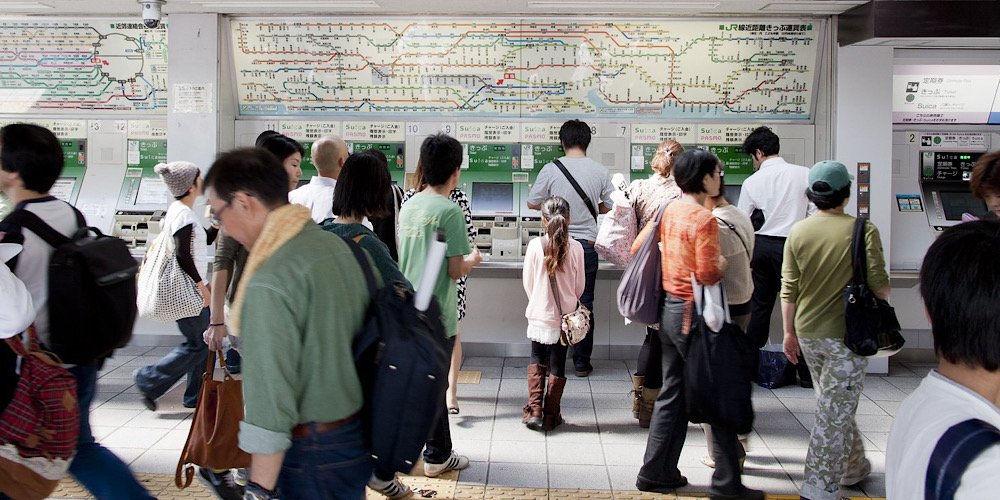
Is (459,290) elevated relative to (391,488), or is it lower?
elevated

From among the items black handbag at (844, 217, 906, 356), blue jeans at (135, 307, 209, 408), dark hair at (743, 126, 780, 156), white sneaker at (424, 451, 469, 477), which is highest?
dark hair at (743, 126, 780, 156)

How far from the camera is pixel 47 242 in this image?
2535 millimetres

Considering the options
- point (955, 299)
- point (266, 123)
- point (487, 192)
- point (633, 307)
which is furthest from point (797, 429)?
point (266, 123)

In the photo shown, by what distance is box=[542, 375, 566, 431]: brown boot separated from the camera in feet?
14.5

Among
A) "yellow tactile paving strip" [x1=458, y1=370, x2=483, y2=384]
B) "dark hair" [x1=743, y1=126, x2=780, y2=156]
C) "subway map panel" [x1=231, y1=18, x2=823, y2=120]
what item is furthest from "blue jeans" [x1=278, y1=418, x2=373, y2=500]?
"subway map panel" [x1=231, y1=18, x2=823, y2=120]

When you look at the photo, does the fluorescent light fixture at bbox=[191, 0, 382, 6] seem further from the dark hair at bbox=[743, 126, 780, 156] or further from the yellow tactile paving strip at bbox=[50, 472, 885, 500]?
the yellow tactile paving strip at bbox=[50, 472, 885, 500]

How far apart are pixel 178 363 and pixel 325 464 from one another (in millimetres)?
2919

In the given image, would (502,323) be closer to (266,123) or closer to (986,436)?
(266,123)

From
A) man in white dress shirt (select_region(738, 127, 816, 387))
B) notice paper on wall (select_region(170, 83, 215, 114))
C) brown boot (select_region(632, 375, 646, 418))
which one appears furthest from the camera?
notice paper on wall (select_region(170, 83, 215, 114))

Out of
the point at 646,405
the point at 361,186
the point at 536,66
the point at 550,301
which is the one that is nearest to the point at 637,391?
the point at 646,405

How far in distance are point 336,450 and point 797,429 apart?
11.2 ft

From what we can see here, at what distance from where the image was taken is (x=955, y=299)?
140 cm

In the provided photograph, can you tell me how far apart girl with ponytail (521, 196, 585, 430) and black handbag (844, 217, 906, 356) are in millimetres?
1553

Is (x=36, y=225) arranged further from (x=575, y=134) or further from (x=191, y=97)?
(x=191, y=97)
